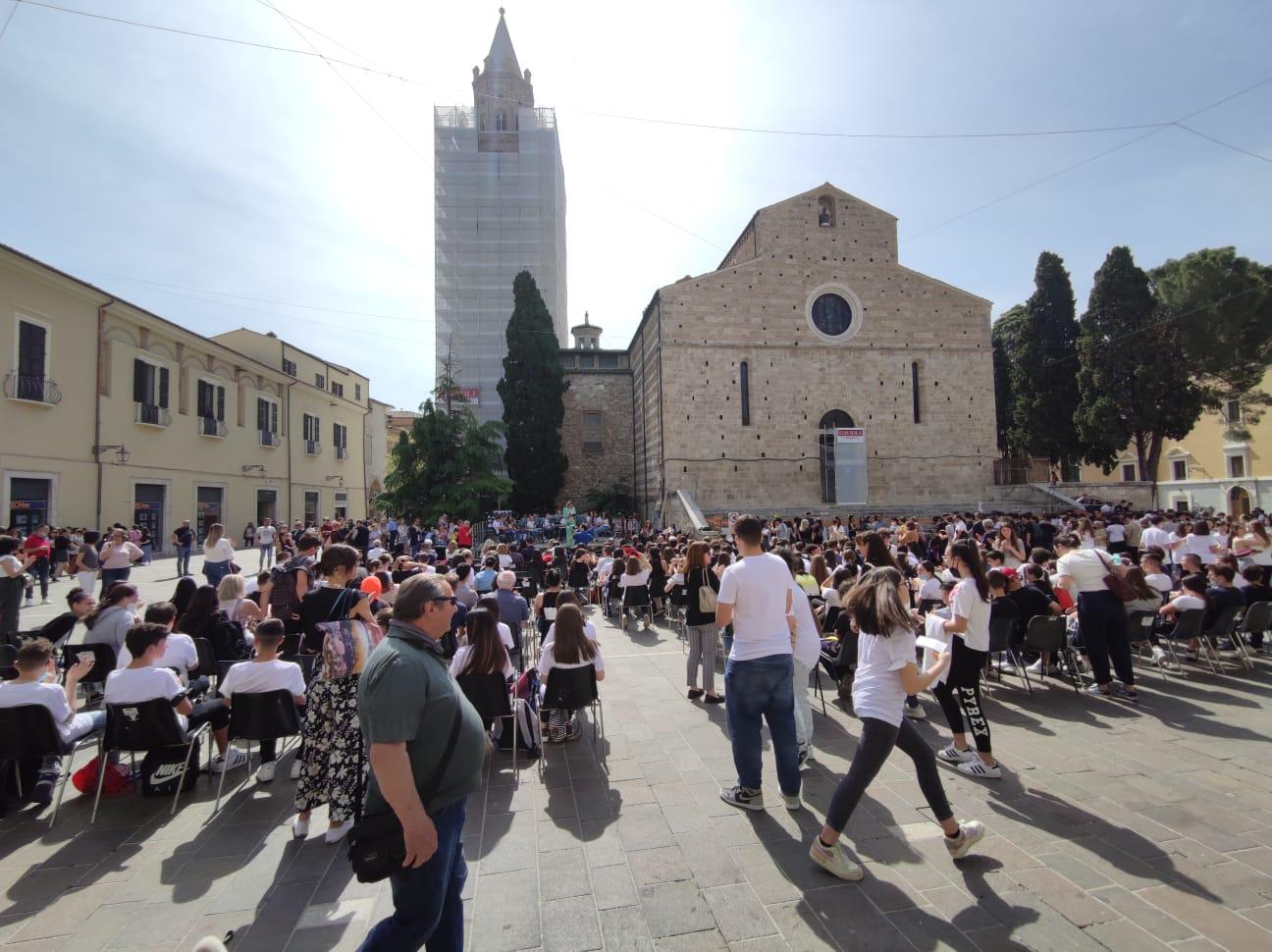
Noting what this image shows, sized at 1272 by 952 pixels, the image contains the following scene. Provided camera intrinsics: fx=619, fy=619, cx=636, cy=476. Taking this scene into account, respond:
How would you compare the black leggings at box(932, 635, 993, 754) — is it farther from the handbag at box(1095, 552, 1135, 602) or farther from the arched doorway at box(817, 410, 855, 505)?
the arched doorway at box(817, 410, 855, 505)

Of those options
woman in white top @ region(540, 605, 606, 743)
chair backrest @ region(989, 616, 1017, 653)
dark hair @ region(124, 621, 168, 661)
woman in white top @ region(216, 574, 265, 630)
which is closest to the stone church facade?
chair backrest @ region(989, 616, 1017, 653)

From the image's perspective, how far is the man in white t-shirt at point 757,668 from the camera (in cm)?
377

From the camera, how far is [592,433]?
3197 cm

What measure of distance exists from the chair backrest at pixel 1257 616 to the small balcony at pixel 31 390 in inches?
926

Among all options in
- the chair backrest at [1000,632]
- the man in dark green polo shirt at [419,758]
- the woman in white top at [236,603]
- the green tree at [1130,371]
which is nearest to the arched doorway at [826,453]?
the green tree at [1130,371]

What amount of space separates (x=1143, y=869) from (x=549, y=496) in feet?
88.2

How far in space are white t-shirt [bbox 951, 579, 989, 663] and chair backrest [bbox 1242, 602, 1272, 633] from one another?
205 inches

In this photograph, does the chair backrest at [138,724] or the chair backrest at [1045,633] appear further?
the chair backrest at [1045,633]

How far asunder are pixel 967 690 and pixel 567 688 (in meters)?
2.97

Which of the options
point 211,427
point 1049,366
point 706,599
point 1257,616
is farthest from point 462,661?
point 1049,366

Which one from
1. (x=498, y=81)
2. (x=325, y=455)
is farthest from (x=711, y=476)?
(x=498, y=81)

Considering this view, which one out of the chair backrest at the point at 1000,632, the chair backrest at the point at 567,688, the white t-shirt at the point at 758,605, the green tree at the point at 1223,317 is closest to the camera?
the white t-shirt at the point at 758,605

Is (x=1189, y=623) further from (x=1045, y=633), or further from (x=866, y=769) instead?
(x=866, y=769)

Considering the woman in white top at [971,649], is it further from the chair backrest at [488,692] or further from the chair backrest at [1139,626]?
the chair backrest at [1139,626]
